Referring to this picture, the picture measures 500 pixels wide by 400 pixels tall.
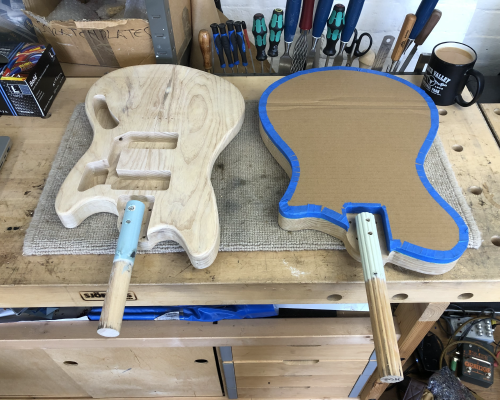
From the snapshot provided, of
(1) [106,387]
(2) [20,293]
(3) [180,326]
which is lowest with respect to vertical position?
(1) [106,387]

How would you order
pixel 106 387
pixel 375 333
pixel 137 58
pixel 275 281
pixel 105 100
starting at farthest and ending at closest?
pixel 106 387
pixel 137 58
pixel 105 100
pixel 275 281
pixel 375 333

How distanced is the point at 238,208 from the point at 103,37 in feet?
1.58

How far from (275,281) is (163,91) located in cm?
41

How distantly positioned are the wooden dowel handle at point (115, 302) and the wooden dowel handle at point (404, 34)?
720 millimetres

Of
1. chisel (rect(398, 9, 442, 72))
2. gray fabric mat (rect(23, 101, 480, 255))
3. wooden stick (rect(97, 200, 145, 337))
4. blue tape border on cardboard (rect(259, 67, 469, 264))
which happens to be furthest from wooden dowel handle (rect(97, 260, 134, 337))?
chisel (rect(398, 9, 442, 72))

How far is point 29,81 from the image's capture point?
26.4 inches

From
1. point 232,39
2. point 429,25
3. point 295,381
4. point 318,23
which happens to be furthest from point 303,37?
point 295,381

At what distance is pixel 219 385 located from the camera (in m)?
1.02

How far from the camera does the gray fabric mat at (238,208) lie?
54 centimetres

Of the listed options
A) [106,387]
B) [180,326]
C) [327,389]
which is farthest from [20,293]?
[327,389]

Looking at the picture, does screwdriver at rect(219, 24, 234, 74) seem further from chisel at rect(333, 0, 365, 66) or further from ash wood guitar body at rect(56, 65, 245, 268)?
chisel at rect(333, 0, 365, 66)

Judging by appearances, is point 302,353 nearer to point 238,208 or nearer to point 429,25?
point 238,208

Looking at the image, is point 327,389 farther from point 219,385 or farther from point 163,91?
point 163,91

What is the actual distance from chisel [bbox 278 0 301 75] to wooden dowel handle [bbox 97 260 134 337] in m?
0.61
